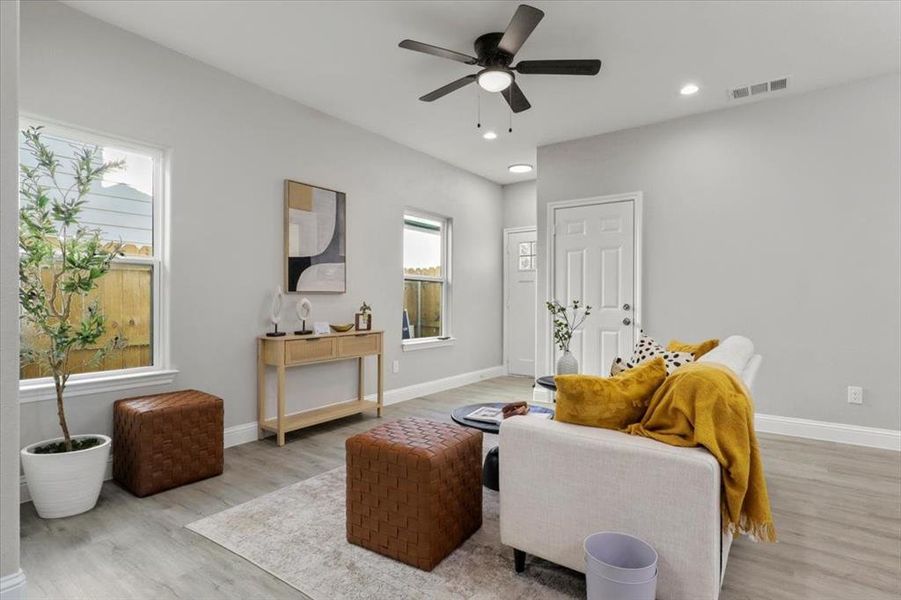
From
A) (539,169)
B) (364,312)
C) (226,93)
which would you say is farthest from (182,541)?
(539,169)

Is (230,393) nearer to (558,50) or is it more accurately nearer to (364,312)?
(364,312)

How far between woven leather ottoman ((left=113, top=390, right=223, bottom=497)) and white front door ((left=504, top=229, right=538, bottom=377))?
14.4 feet

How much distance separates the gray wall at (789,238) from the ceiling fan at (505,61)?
201cm

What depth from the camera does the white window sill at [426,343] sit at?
5.10 meters

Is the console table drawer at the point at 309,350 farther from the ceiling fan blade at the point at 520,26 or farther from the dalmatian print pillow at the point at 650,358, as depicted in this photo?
the ceiling fan blade at the point at 520,26

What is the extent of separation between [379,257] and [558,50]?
8.24ft

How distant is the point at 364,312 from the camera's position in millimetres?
4398

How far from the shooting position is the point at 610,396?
1.73 meters

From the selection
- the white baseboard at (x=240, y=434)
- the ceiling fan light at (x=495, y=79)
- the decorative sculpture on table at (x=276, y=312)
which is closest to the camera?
the ceiling fan light at (x=495, y=79)

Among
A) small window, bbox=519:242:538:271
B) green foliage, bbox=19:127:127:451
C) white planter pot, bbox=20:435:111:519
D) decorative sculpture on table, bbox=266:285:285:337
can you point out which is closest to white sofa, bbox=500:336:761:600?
white planter pot, bbox=20:435:111:519

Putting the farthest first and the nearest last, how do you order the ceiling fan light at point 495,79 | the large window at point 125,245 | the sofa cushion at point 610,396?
the ceiling fan light at point 495,79 → the large window at point 125,245 → the sofa cushion at point 610,396

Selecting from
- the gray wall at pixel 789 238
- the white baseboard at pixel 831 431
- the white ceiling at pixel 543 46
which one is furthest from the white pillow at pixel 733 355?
the white ceiling at pixel 543 46

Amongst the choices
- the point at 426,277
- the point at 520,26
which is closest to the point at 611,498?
the point at 520,26

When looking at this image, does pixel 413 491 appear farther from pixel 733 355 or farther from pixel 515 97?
pixel 515 97
